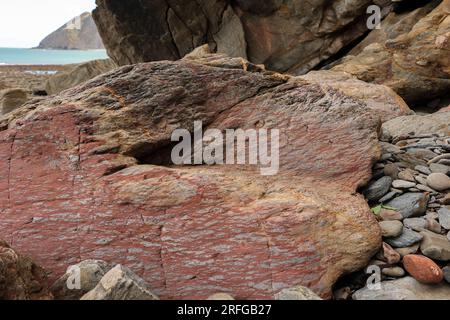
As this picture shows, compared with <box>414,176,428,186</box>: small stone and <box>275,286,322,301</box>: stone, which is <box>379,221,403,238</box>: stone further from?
A: <box>275,286,322,301</box>: stone

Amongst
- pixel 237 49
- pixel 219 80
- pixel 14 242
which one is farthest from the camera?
pixel 237 49

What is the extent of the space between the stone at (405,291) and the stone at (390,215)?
36.3 inches

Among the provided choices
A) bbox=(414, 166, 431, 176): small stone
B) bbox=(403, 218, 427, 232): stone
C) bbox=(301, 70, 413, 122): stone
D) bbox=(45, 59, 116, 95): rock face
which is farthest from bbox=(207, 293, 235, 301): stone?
bbox=(45, 59, 116, 95): rock face

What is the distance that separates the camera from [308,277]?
3.72 metres

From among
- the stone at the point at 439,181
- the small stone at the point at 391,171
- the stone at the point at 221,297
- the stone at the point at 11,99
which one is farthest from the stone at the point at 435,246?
the stone at the point at 11,99

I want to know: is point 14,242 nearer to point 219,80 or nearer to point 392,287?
point 219,80

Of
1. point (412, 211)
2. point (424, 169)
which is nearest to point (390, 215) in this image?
point (412, 211)

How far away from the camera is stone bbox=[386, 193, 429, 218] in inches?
178

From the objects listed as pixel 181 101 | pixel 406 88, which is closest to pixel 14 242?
pixel 181 101

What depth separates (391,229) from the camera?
4191mm

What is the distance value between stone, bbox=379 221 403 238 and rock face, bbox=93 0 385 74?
1266cm

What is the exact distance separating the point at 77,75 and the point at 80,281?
26350 millimetres
